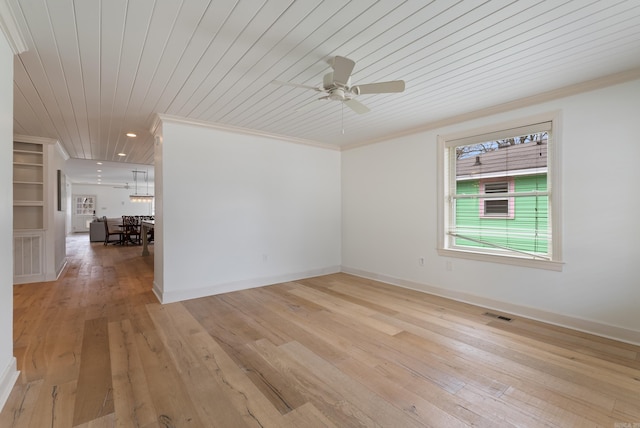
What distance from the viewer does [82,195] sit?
1356cm

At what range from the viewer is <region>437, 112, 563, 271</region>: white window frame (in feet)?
9.64

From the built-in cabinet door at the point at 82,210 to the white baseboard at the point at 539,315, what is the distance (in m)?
15.5

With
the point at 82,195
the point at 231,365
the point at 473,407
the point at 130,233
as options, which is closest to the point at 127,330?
the point at 231,365

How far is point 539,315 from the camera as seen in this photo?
305 cm

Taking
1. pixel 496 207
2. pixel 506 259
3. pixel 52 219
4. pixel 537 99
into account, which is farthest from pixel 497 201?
pixel 52 219

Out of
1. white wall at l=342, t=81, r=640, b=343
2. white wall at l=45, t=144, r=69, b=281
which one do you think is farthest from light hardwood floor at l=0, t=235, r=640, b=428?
white wall at l=45, t=144, r=69, b=281

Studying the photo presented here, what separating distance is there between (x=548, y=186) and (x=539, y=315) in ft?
4.58

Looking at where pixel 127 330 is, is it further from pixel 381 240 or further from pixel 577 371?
pixel 577 371

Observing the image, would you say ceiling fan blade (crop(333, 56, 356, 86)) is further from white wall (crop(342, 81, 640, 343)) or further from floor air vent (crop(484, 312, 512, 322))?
floor air vent (crop(484, 312, 512, 322))

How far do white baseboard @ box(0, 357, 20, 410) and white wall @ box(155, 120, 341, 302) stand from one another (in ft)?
5.45

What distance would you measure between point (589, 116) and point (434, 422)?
3.11 meters

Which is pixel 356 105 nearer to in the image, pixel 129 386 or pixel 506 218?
pixel 506 218

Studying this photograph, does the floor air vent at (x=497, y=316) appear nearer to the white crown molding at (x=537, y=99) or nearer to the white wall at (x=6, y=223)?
the white crown molding at (x=537, y=99)

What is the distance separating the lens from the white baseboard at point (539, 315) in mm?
2581
